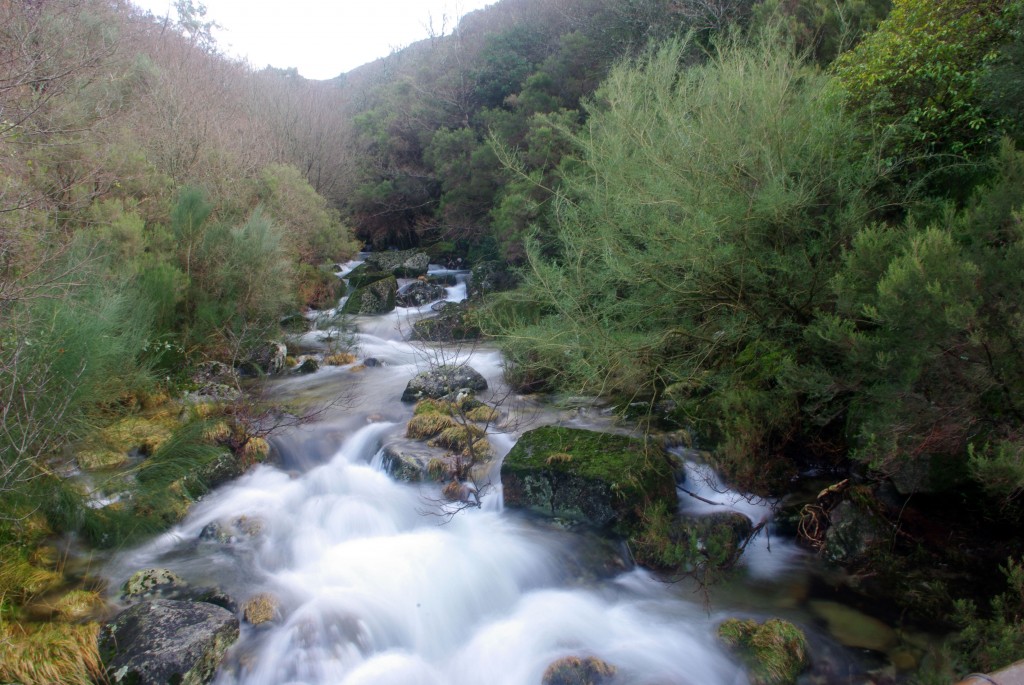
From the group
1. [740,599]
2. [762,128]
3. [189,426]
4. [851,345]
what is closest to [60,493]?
[189,426]

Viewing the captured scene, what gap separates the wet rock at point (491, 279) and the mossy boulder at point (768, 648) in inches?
388

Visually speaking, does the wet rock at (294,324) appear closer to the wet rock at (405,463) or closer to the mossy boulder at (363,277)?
the mossy boulder at (363,277)

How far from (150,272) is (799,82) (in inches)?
336

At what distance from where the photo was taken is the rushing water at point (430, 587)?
463cm

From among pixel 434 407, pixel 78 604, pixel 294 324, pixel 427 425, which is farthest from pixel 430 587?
pixel 294 324

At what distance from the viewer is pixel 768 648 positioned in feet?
14.3

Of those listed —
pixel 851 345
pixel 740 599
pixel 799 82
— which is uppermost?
pixel 799 82

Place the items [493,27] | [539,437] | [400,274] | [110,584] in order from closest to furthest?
[110,584] → [539,437] → [400,274] → [493,27]

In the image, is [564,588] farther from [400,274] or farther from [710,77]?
[400,274]

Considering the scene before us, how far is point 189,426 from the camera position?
23.3ft

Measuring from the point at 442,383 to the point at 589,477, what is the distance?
399cm

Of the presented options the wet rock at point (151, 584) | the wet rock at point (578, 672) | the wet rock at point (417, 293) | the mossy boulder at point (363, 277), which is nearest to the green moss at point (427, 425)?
the wet rock at point (151, 584)

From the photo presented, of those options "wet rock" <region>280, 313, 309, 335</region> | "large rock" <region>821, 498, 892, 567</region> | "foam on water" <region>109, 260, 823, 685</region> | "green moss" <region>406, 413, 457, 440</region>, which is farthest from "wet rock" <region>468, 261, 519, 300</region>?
"large rock" <region>821, 498, 892, 567</region>

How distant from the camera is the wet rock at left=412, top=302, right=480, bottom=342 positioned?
482 inches
